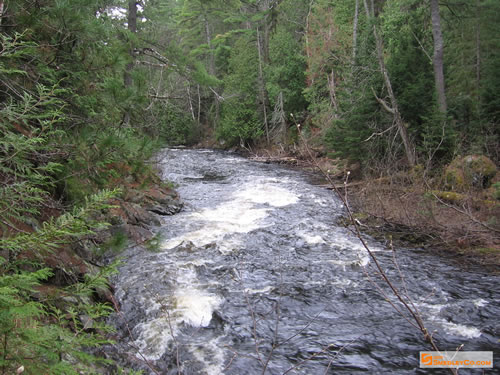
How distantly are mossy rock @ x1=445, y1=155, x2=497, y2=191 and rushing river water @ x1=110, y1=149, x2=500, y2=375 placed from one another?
12.8 ft

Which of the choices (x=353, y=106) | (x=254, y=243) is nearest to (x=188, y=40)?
(x=353, y=106)

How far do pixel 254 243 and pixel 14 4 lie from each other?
5974 mm

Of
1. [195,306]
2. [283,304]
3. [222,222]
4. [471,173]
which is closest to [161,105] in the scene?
[222,222]

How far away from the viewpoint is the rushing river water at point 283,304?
4309mm

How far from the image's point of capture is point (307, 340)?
15.5 feet

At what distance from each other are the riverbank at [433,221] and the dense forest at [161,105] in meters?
0.81

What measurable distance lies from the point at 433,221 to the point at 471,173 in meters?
3.30

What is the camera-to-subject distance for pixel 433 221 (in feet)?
26.4

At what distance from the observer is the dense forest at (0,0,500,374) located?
2.85 metres

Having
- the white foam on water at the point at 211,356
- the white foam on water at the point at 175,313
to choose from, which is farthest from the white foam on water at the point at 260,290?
the white foam on water at the point at 211,356

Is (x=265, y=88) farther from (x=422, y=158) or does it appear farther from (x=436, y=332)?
(x=436, y=332)

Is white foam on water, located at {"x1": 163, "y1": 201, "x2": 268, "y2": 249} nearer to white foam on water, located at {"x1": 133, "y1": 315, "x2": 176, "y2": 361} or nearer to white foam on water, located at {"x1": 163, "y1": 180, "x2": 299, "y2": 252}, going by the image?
white foam on water, located at {"x1": 163, "y1": 180, "x2": 299, "y2": 252}

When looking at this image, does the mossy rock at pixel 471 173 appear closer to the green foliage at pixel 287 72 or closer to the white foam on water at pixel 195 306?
the white foam on water at pixel 195 306

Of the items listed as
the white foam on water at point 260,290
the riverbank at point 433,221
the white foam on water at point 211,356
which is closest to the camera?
the white foam on water at point 211,356
